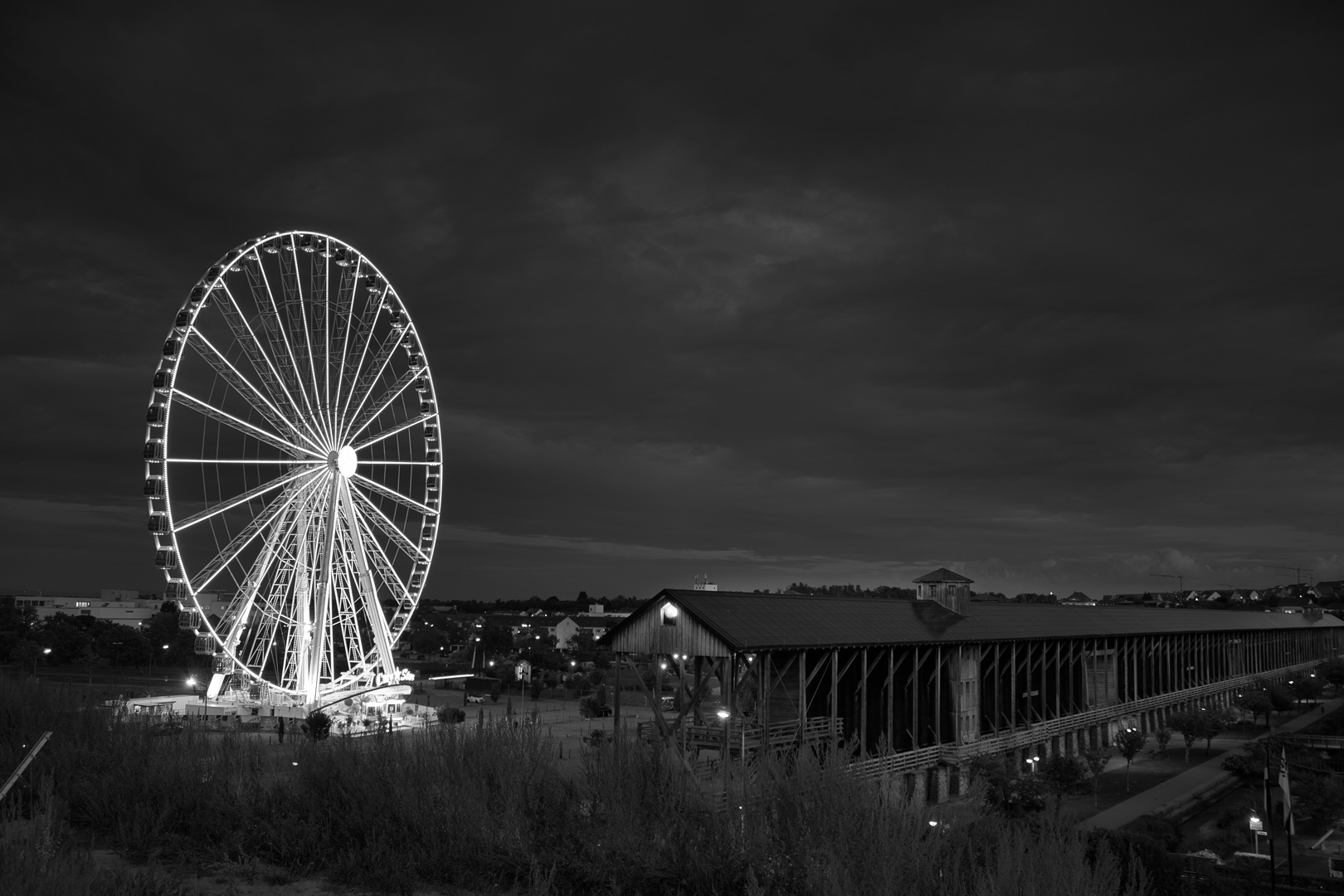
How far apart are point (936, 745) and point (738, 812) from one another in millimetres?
22149

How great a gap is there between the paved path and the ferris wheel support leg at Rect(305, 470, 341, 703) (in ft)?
110

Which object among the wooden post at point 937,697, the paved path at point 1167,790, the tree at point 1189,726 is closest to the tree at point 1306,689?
the paved path at point 1167,790

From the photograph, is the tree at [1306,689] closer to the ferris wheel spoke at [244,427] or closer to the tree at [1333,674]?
the tree at [1333,674]

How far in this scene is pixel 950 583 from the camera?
43.4m

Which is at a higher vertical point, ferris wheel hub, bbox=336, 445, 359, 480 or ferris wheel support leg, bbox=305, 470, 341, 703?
ferris wheel hub, bbox=336, 445, 359, 480

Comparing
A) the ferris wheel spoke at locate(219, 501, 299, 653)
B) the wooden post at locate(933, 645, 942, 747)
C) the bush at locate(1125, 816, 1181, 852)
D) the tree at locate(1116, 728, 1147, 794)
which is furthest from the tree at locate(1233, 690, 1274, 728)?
the ferris wheel spoke at locate(219, 501, 299, 653)

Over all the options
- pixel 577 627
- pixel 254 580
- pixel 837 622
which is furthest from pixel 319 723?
pixel 577 627

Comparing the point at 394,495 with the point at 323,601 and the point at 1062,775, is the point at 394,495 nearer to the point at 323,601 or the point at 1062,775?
the point at 323,601

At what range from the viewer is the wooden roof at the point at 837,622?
28.1 m

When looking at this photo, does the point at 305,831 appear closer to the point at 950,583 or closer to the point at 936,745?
the point at 936,745

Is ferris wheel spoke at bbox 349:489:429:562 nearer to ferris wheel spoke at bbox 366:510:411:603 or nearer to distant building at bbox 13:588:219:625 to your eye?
ferris wheel spoke at bbox 366:510:411:603

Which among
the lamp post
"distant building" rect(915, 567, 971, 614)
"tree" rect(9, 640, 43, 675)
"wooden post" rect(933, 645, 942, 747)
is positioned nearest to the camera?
the lamp post

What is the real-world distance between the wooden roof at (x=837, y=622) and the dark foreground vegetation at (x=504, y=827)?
27.1 ft

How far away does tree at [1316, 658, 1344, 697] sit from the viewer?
259 feet
